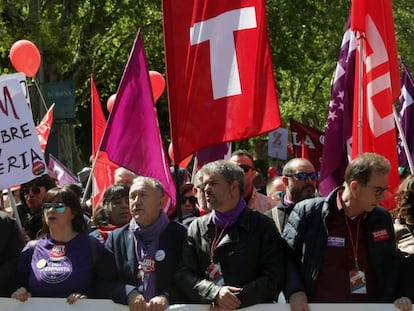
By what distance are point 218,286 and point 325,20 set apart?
1919 centimetres

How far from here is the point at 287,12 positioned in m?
23.3

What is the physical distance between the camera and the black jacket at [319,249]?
5676 mm

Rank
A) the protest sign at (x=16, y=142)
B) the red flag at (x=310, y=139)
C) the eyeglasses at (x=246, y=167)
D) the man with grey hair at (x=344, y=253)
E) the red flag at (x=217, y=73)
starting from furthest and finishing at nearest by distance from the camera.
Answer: the red flag at (x=310, y=139)
the eyeglasses at (x=246, y=167)
the protest sign at (x=16, y=142)
the red flag at (x=217, y=73)
the man with grey hair at (x=344, y=253)

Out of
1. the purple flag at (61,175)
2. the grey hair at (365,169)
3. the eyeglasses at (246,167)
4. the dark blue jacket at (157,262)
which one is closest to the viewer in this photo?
the grey hair at (365,169)

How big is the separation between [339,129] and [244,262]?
237 cm

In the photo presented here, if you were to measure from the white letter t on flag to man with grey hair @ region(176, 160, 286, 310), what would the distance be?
114 centimetres

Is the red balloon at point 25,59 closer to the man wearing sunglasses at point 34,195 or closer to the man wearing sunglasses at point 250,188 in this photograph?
the man wearing sunglasses at point 34,195

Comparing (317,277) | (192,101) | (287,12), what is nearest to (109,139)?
(192,101)

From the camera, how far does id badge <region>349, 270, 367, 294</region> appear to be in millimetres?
5691

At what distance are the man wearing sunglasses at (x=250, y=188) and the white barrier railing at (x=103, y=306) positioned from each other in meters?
1.63

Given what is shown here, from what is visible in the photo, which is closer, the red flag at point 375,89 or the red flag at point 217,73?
the red flag at point 217,73

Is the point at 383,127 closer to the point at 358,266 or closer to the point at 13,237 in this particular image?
the point at 358,266

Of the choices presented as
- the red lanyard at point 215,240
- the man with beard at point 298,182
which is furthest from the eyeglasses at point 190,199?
the red lanyard at point 215,240

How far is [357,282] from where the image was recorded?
5.71m
